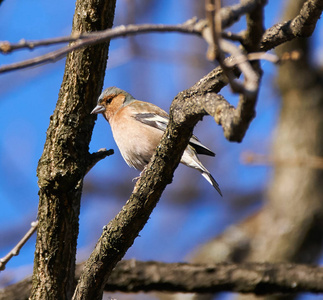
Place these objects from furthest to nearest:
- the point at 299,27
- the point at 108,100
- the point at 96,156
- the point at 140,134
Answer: the point at 108,100
the point at 140,134
the point at 96,156
the point at 299,27

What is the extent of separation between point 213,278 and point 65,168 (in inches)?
87.8

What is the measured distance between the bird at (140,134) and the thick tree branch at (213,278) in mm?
947

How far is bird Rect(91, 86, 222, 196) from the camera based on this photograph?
6023 millimetres

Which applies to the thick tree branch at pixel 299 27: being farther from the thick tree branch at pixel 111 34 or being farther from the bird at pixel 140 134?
the bird at pixel 140 134

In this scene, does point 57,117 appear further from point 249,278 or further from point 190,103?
point 249,278

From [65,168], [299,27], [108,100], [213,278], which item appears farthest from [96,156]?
[108,100]

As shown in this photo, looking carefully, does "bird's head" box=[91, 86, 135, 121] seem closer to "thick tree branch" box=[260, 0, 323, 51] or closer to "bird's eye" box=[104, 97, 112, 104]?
"bird's eye" box=[104, 97, 112, 104]

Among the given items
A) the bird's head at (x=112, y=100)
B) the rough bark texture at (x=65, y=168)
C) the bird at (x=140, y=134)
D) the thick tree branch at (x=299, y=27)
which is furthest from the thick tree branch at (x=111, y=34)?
the bird's head at (x=112, y=100)

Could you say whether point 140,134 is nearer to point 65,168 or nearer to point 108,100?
point 108,100

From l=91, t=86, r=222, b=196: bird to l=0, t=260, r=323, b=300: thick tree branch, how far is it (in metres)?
0.95

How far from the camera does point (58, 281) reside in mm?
4457

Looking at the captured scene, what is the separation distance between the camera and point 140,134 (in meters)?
6.28

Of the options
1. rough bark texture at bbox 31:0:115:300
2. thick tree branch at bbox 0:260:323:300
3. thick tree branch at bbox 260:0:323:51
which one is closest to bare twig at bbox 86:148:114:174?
rough bark texture at bbox 31:0:115:300

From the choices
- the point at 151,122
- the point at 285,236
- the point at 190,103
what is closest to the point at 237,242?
the point at 285,236
